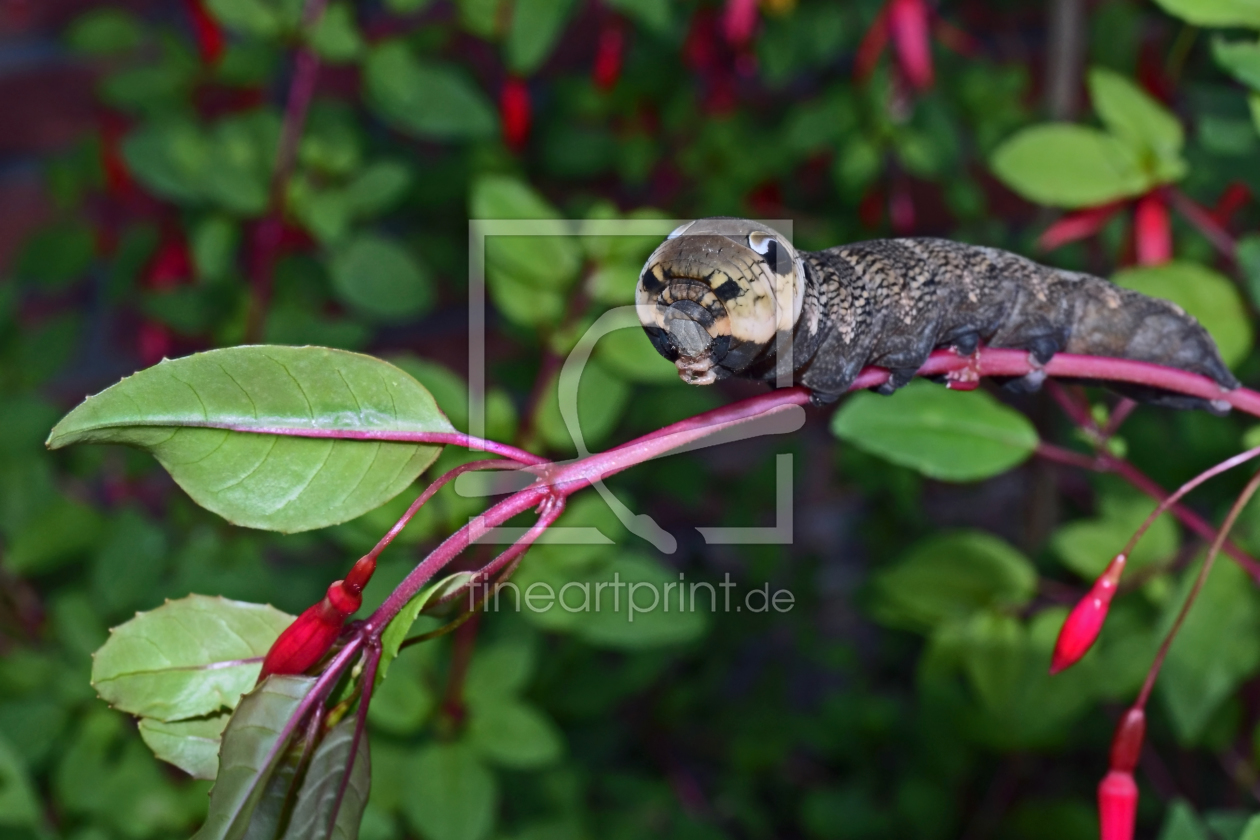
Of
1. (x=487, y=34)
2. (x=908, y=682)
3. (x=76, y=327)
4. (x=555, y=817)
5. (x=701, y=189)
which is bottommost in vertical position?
(x=908, y=682)

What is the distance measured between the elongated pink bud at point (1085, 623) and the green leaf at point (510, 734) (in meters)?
0.38

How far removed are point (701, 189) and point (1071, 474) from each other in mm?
638

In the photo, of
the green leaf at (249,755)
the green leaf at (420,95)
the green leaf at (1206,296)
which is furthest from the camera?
the green leaf at (420,95)

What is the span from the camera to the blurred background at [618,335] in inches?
25.2

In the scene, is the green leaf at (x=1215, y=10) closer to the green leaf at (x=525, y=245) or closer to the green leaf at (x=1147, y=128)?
the green leaf at (x=1147, y=128)

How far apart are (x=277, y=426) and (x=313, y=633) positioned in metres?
0.06

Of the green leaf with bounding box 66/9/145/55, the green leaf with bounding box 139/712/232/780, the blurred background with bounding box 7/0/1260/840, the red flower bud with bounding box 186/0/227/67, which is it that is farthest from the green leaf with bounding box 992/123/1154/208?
the green leaf with bounding box 66/9/145/55

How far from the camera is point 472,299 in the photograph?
2.69 feet

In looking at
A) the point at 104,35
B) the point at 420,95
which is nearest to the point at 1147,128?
the point at 420,95

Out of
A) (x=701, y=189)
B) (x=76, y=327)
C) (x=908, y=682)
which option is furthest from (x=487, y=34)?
(x=908, y=682)

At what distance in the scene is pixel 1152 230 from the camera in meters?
0.61

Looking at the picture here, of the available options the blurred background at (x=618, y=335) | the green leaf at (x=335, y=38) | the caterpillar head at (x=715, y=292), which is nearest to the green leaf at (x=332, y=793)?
the caterpillar head at (x=715, y=292)

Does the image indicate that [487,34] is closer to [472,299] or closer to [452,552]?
[472,299]

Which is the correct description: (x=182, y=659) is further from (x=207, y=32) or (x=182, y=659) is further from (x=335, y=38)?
(x=207, y=32)
